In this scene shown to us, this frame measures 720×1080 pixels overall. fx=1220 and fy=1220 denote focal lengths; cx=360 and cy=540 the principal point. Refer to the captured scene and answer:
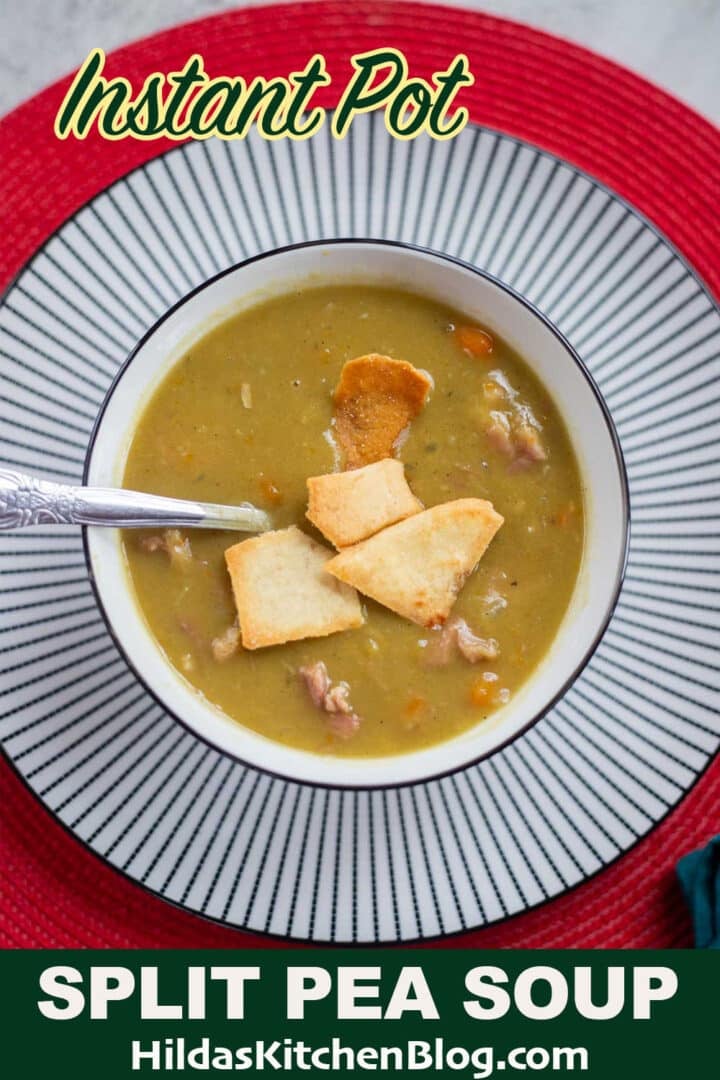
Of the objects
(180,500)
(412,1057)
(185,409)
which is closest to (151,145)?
(185,409)

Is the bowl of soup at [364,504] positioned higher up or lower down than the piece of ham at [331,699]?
higher up

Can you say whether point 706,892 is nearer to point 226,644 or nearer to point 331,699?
point 331,699

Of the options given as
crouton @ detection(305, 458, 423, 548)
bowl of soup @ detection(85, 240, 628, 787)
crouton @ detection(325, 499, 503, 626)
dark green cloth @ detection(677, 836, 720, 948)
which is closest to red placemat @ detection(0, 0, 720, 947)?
dark green cloth @ detection(677, 836, 720, 948)

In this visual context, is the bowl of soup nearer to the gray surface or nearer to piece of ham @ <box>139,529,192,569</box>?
piece of ham @ <box>139,529,192,569</box>

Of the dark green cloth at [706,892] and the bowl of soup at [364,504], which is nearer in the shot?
the bowl of soup at [364,504]

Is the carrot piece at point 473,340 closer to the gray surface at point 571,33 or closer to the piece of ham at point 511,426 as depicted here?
the piece of ham at point 511,426

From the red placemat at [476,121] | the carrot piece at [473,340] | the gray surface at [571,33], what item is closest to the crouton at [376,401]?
the carrot piece at [473,340]
